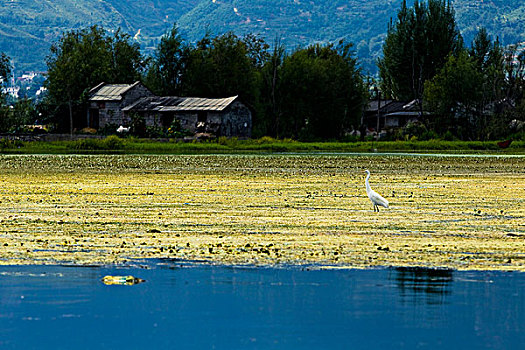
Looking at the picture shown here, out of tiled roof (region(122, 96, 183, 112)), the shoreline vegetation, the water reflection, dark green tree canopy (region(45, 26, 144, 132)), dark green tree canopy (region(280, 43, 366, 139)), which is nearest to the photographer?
the water reflection

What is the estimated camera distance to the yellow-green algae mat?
14477 millimetres

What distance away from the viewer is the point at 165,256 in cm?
1435

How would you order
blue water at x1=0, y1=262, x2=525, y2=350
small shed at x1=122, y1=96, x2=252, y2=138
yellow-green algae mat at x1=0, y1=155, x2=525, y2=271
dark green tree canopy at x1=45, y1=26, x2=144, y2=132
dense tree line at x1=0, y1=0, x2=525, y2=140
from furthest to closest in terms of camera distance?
dark green tree canopy at x1=45, y1=26, x2=144, y2=132 < dense tree line at x1=0, y1=0, x2=525, y2=140 < small shed at x1=122, y1=96, x2=252, y2=138 < yellow-green algae mat at x1=0, y1=155, x2=525, y2=271 < blue water at x1=0, y1=262, x2=525, y2=350

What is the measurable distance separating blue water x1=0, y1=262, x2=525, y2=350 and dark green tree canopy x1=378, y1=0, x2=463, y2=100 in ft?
304

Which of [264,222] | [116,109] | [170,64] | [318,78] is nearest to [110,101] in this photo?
[116,109]

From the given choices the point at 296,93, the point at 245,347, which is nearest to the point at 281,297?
the point at 245,347

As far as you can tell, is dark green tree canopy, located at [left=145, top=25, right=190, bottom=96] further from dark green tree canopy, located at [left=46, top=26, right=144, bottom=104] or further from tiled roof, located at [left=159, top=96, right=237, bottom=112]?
tiled roof, located at [left=159, top=96, right=237, bottom=112]

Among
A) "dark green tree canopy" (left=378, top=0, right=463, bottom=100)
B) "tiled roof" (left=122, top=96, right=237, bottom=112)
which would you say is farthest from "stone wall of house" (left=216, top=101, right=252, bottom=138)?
"dark green tree canopy" (left=378, top=0, right=463, bottom=100)

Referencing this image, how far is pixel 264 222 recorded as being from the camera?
19.2 meters

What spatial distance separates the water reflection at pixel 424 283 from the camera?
38.0 ft

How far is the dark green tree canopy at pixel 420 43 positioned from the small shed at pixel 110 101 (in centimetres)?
2940

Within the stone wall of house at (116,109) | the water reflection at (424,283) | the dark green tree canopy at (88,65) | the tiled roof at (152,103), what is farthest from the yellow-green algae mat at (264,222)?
the dark green tree canopy at (88,65)

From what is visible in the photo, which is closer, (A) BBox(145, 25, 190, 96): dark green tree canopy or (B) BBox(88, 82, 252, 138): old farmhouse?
(B) BBox(88, 82, 252, 138): old farmhouse

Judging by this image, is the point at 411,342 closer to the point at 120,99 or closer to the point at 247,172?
the point at 247,172
